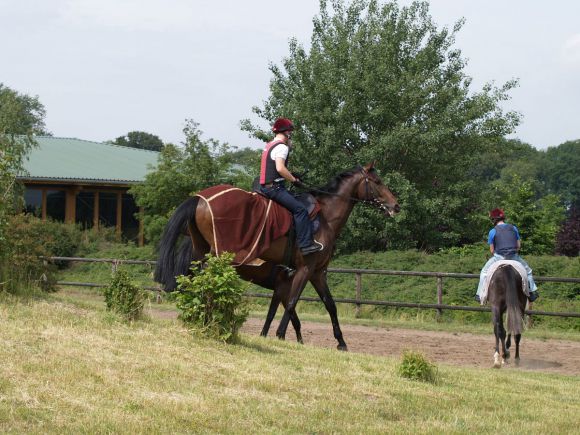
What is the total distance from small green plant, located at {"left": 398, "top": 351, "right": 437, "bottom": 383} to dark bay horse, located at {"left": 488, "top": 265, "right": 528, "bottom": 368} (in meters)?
4.08

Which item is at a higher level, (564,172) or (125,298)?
(564,172)

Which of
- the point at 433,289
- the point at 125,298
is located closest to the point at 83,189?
the point at 433,289

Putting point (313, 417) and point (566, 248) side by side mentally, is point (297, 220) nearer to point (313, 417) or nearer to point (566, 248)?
point (313, 417)

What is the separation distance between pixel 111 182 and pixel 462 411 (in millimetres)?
33980

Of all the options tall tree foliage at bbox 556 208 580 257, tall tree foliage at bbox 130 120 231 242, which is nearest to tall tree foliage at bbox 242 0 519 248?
tall tree foliage at bbox 130 120 231 242

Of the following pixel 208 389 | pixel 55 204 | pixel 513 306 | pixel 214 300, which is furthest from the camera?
pixel 55 204

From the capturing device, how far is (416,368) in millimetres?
10148

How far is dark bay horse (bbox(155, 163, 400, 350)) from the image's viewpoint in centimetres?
1159

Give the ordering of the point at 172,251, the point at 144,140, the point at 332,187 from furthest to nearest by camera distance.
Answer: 1. the point at 144,140
2. the point at 332,187
3. the point at 172,251

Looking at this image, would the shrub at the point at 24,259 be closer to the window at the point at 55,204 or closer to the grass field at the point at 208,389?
the grass field at the point at 208,389

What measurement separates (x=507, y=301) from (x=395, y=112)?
53.8 ft

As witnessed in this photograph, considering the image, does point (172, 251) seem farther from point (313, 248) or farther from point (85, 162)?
point (85, 162)

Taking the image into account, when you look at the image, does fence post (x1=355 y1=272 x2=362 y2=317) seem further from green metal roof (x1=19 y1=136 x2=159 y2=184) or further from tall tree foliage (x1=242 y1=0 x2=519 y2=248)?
green metal roof (x1=19 y1=136 x2=159 y2=184)

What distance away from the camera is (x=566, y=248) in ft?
120
